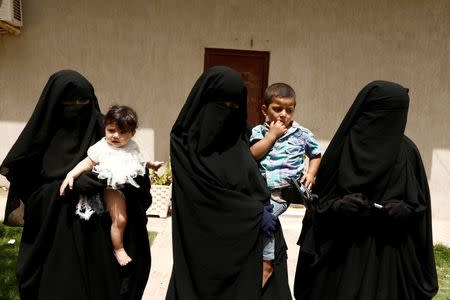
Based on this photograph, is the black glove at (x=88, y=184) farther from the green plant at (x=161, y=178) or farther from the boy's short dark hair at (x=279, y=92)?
the green plant at (x=161, y=178)

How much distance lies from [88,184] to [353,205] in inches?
51.0

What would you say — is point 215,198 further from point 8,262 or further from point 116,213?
point 8,262

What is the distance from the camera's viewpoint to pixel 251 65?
21.5ft

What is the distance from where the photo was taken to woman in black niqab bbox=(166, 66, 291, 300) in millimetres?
2443

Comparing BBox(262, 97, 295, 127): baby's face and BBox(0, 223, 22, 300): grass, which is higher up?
BBox(262, 97, 295, 127): baby's face

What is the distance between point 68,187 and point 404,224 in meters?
1.72

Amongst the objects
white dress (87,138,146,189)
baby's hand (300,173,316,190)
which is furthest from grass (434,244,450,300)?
white dress (87,138,146,189)

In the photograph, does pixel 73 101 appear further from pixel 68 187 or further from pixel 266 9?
pixel 266 9

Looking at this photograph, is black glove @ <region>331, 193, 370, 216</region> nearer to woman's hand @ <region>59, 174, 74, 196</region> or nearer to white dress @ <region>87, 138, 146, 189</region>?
white dress @ <region>87, 138, 146, 189</region>

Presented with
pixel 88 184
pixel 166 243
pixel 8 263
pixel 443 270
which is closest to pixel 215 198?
pixel 88 184

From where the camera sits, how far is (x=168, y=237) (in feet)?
17.9

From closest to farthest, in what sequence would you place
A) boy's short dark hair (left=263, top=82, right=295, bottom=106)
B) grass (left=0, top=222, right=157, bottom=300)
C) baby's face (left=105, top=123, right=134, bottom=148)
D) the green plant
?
1. baby's face (left=105, top=123, right=134, bottom=148)
2. boy's short dark hair (left=263, top=82, right=295, bottom=106)
3. grass (left=0, top=222, right=157, bottom=300)
4. the green plant

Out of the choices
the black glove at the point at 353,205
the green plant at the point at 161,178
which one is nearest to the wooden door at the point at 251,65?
the green plant at the point at 161,178

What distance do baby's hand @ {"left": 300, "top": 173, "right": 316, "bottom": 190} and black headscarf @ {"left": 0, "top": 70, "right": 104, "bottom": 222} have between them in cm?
120
